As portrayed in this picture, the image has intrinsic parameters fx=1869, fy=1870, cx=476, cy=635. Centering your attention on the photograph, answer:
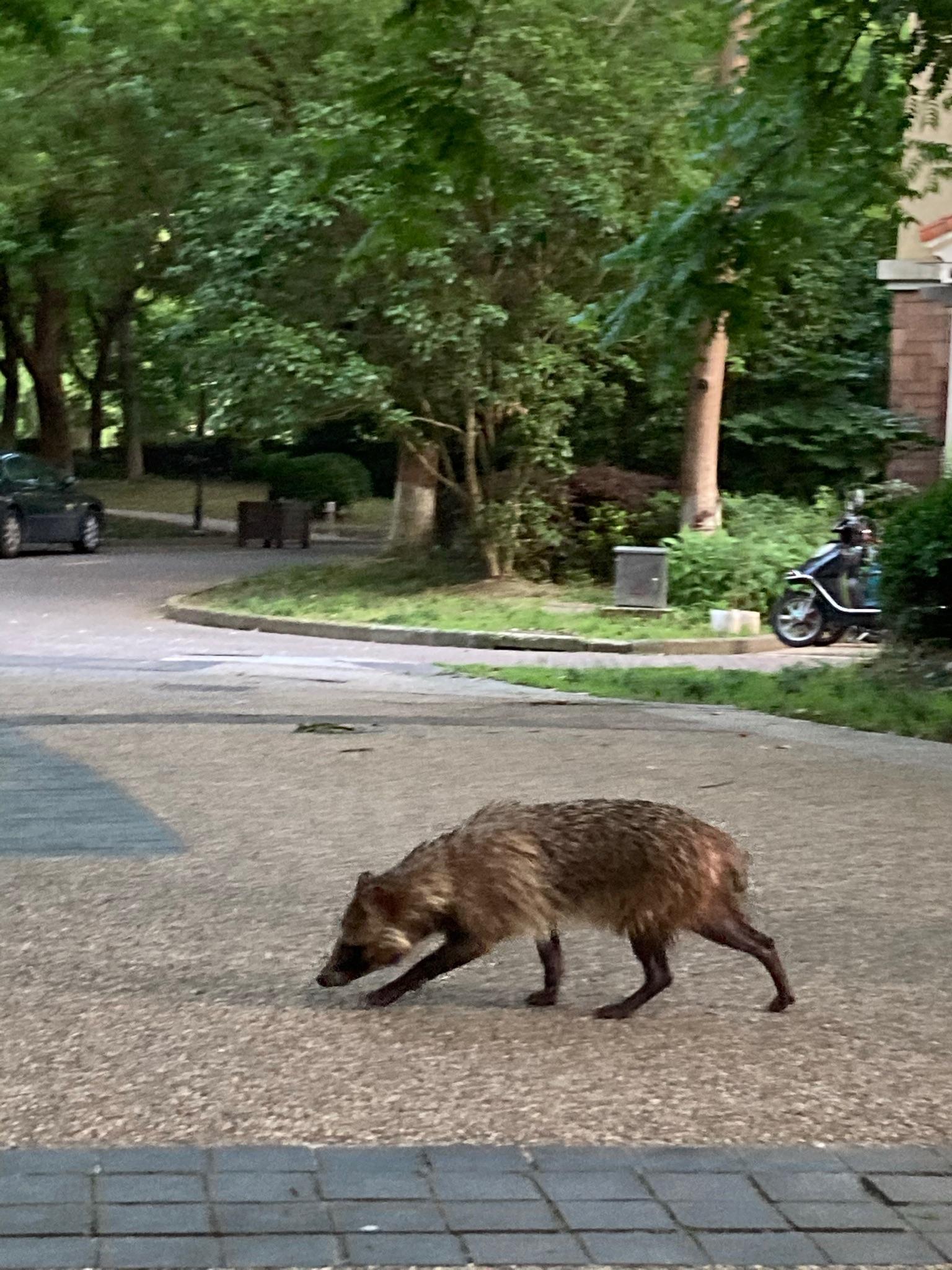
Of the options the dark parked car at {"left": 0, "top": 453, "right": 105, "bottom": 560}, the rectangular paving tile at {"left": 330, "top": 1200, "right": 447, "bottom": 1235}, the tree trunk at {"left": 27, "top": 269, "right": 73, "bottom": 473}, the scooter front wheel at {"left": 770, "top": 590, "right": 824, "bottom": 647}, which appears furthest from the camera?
the tree trunk at {"left": 27, "top": 269, "right": 73, "bottom": 473}

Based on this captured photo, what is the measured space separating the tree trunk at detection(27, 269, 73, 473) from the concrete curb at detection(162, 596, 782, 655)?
21792 millimetres

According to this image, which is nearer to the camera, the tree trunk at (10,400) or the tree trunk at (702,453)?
the tree trunk at (702,453)

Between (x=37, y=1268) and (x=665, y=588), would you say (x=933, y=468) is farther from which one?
(x=37, y=1268)

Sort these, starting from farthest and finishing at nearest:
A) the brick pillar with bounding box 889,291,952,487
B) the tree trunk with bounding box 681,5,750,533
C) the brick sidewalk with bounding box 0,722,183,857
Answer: the brick pillar with bounding box 889,291,952,487 < the tree trunk with bounding box 681,5,750,533 < the brick sidewalk with bounding box 0,722,183,857

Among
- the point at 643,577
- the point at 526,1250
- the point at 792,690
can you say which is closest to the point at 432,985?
the point at 526,1250

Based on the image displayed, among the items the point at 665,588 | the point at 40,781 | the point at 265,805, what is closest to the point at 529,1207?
the point at 265,805

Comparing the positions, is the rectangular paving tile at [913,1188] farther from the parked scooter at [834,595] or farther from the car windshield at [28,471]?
the car windshield at [28,471]

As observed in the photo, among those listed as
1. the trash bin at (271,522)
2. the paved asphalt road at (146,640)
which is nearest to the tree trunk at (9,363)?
the trash bin at (271,522)

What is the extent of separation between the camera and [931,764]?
1009 centimetres

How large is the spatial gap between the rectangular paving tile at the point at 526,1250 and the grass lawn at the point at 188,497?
1463 inches

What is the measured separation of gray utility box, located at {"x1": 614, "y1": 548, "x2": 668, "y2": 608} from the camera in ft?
69.9

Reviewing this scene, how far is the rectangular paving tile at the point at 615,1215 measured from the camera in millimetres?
3668

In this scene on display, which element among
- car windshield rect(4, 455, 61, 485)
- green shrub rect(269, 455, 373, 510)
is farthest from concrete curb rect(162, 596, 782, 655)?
green shrub rect(269, 455, 373, 510)

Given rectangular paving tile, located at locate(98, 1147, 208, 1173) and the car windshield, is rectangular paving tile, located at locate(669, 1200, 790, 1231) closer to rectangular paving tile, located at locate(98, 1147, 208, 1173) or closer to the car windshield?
rectangular paving tile, located at locate(98, 1147, 208, 1173)
